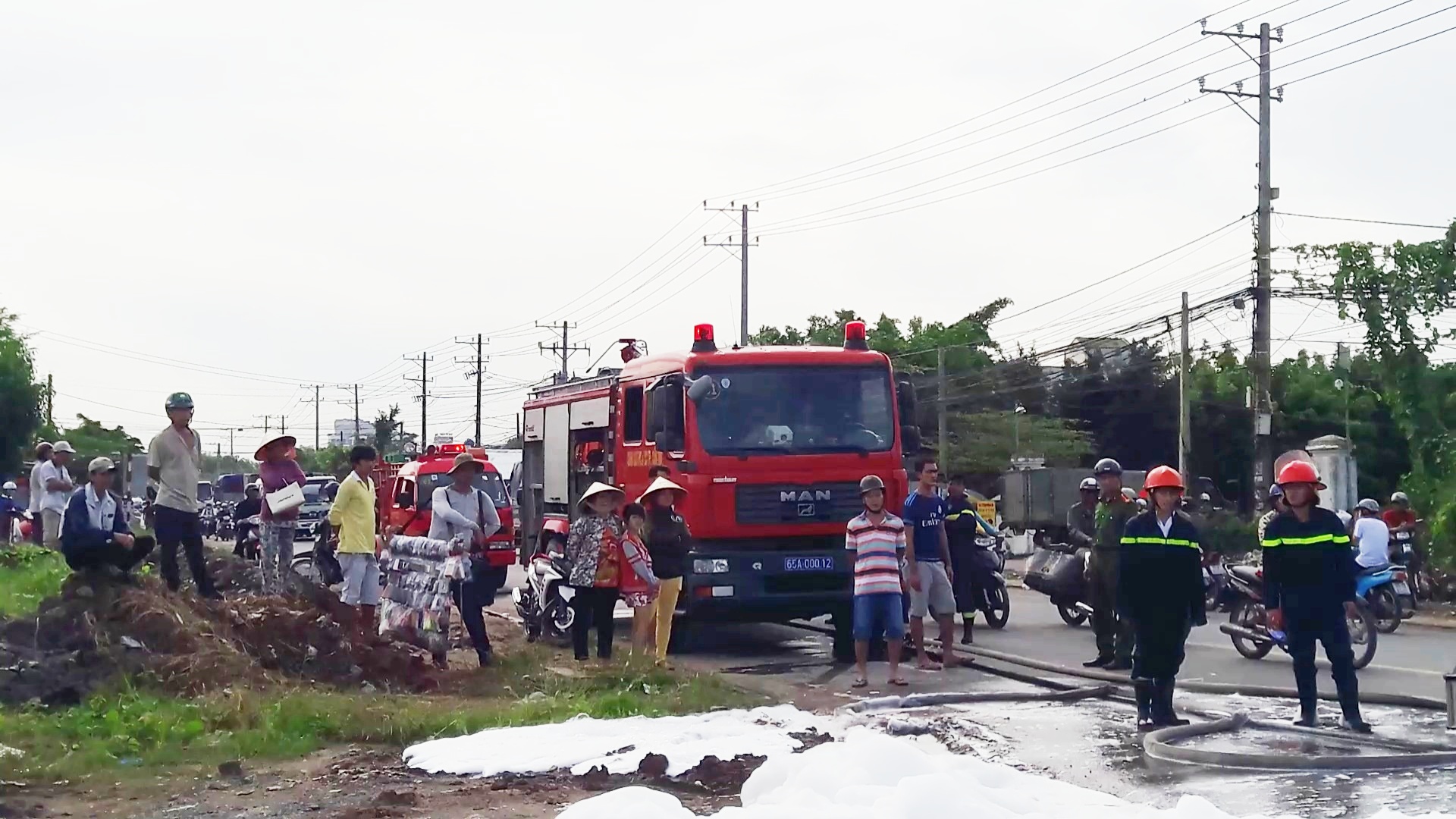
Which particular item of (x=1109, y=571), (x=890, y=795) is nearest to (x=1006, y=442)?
(x=1109, y=571)

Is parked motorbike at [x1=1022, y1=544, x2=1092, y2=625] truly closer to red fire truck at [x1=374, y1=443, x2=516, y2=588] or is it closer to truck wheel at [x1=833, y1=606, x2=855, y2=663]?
truck wheel at [x1=833, y1=606, x2=855, y2=663]

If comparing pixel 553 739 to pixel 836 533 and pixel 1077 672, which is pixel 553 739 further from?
pixel 836 533

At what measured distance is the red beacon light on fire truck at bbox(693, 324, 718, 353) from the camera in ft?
50.4

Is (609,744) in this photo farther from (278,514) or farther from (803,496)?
(278,514)

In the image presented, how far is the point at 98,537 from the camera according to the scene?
1176 centimetres

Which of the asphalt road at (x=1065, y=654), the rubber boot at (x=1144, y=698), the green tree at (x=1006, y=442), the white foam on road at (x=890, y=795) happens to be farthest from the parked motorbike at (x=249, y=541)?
the green tree at (x=1006, y=442)

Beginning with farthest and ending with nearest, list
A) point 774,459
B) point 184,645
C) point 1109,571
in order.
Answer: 1. point 774,459
2. point 1109,571
3. point 184,645

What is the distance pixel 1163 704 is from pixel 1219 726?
1.42ft

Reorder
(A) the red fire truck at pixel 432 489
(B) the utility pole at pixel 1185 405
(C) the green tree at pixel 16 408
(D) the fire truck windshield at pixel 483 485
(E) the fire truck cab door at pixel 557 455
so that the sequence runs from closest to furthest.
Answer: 1. (E) the fire truck cab door at pixel 557 455
2. (A) the red fire truck at pixel 432 489
3. (D) the fire truck windshield at pixel 483 485
4. (B) the utility pole at pixel 1185 405
5. (C) the green tree at pixel 16 408

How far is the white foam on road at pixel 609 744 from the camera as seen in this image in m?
8.55

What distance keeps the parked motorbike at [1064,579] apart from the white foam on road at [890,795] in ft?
33.9

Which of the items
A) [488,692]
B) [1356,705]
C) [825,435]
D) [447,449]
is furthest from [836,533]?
[447,449]

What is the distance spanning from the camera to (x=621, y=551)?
42.6ft

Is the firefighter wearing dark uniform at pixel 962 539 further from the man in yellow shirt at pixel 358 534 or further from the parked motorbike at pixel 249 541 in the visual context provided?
the parked motorbike at pixel 249 541
